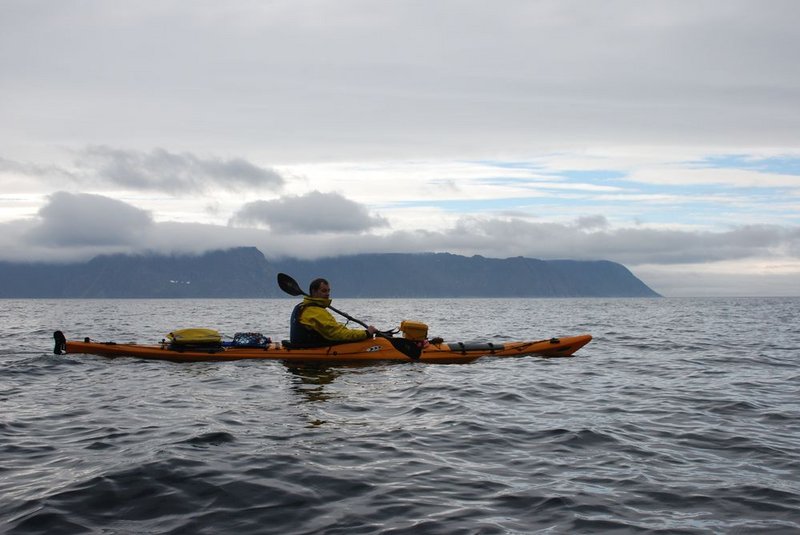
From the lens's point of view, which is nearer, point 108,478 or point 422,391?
point 108,478

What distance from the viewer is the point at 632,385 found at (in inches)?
483

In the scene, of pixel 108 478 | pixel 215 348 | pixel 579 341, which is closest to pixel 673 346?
pixel 579 341

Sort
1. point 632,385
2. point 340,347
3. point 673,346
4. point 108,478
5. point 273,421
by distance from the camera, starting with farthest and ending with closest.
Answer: point 673,346, point 340,347, point 632,385, point 273,421, point 108,478

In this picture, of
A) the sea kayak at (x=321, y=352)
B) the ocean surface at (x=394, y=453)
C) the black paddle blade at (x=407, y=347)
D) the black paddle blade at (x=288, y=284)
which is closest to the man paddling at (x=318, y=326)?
the sea kayak at (x=321, y=352)

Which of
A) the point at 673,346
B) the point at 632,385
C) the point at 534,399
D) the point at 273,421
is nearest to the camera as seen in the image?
the point at 273,421

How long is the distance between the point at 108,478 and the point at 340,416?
3589mm

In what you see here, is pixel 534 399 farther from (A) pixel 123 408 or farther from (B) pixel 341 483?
(A) pixel 123 408

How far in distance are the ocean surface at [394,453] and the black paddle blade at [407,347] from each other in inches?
66.5

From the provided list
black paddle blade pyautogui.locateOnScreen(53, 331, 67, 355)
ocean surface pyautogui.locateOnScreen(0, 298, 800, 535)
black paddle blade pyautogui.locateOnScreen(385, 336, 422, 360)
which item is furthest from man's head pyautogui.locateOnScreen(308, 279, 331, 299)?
black paddle blade pyautogui.locateOnScreen(53, 331, 67, 355)

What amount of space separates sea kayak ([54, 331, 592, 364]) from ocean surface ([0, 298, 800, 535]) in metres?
1.28

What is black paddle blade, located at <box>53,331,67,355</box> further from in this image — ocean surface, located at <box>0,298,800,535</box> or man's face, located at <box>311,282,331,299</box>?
man's face, located at <box>311,282,331,299</box>

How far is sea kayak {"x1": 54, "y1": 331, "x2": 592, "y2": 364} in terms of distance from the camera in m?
14.4

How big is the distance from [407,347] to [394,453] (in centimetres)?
773

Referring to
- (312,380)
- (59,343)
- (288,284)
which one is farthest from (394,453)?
(59,343)
